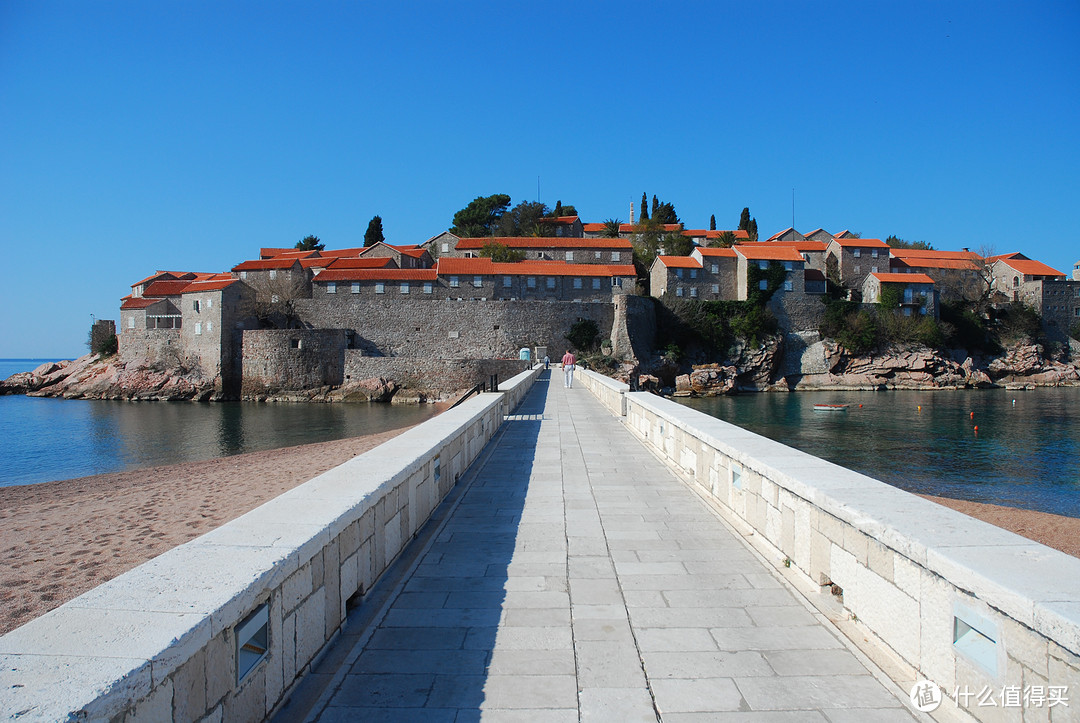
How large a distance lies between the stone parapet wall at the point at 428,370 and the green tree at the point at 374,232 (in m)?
26.2

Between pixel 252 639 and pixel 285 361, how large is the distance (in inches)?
1725

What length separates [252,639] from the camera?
7.84 feet

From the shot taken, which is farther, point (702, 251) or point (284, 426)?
point (702, 251)

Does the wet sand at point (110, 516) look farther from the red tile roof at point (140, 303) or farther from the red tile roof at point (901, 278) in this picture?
the red tile roof at point (901, 278)

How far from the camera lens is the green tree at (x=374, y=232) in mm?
67312

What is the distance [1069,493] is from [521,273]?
38.7 m

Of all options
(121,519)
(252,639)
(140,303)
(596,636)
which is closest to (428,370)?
(140,303)

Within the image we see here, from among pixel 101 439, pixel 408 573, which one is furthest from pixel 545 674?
Answer: pixel 101 439

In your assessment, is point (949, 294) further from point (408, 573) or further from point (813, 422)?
point (408, 573)

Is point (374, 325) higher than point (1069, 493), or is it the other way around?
point (374, 325)

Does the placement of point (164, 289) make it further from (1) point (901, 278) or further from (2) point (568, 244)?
(1) point (901, 278)

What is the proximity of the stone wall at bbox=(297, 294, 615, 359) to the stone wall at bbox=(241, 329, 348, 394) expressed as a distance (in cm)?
334

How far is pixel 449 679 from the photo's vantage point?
2789mm

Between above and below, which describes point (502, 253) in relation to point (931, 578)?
above
